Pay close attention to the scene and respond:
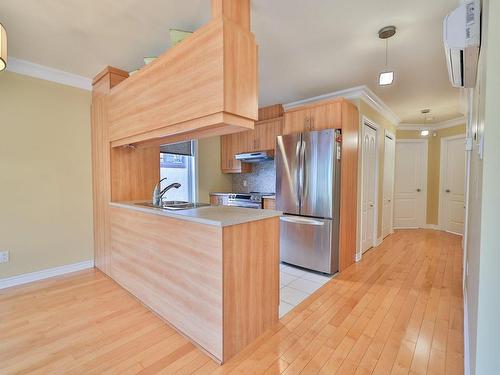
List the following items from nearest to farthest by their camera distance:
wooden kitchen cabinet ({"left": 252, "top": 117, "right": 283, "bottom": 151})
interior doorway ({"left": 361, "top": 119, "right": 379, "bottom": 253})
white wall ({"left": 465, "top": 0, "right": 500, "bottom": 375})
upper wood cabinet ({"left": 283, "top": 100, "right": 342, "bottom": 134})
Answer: white wall ({"left": 465, "top": 0, "right": 500, "bottom": 375}) → upper wood cabinet ({"left": 283, "top": 100, "right": 342, "bottom": 134}) → interior doorway ({"left": 361, "top": 119, "right": 379, "bottom": 253}) → wooden kitchen cabinet ({"left": 252, "top": 117, "right": 283, "bottom": 151})

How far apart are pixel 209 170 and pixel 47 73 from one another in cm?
282

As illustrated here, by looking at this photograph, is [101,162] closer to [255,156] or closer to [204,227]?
[204,227]

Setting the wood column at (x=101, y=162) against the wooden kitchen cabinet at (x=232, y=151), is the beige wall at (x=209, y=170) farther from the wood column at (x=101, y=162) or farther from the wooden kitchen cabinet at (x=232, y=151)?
the wood column at (x=101, y=162)

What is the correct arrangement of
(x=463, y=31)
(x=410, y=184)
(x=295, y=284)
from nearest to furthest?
(x=463, y=31), (x=295, y=284), (x=410, y=184)

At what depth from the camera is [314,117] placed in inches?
129

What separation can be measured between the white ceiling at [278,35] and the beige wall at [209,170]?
2075 mm

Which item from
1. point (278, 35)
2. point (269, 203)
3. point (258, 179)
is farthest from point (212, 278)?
point (258, 179)

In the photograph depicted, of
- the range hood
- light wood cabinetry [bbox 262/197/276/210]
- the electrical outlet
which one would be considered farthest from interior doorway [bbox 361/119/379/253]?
the electrical outlet

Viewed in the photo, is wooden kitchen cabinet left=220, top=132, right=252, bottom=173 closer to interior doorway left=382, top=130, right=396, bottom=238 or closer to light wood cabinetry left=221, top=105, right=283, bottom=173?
light wood cabinetry left=221, top=105, right=283, bottom=173

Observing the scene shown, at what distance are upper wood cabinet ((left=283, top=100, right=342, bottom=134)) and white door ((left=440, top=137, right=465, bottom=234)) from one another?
13.1 ft

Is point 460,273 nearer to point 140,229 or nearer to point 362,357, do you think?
point 362,357

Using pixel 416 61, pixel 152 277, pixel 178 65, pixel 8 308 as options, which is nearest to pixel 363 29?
pixel 416 61

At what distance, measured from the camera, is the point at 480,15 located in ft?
4.03

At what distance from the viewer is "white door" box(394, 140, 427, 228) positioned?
5801mm
